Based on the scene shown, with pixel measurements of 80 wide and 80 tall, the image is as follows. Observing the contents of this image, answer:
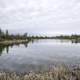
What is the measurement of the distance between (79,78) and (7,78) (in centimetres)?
313

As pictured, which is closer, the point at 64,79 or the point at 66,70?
the point at 64,79

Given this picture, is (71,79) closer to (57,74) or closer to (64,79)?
(64,79)

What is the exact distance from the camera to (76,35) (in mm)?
197750

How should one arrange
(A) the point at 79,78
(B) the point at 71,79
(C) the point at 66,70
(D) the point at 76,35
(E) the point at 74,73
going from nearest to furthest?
(B) the point at 71,79
(A) the point at 79,78
(E) the point at 74,73
(C) the point at 66,70
(D) the point at 76,35

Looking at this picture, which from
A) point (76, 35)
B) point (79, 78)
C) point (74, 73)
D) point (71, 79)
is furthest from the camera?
point (76, 35)

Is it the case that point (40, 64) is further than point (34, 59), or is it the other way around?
point (34, 59)

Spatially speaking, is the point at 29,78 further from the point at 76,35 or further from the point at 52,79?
the point at 76,35

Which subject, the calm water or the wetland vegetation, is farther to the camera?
the calm water

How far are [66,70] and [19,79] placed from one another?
2699 mm

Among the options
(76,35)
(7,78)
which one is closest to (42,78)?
(7,78)

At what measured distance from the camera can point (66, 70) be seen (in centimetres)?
944

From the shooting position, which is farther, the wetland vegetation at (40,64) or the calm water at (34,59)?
the calm water at (34,59)

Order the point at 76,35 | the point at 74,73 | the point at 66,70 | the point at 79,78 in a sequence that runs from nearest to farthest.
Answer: the point at 79,78
the point at 74,73
the point at 66,70
the point at 76,35

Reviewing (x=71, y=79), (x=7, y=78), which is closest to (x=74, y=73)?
(x=71, y=79)
